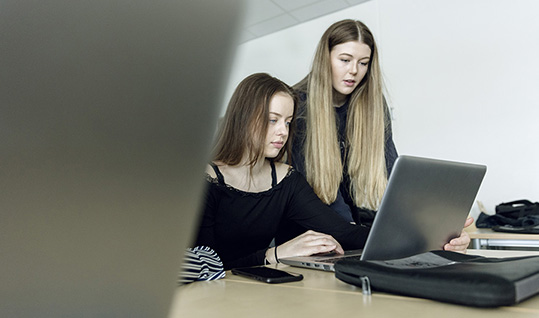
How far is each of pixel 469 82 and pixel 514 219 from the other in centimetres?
113

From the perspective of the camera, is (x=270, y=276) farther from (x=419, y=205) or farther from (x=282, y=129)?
(x=282, y=129)

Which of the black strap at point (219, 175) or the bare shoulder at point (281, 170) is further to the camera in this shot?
the bare shoulder at point (281, 170)

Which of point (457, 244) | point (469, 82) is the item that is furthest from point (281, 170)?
point (469, 82)

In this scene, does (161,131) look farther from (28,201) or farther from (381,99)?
(381,99)

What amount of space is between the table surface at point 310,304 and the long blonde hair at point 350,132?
901 mm

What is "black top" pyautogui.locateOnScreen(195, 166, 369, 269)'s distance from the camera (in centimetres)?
125

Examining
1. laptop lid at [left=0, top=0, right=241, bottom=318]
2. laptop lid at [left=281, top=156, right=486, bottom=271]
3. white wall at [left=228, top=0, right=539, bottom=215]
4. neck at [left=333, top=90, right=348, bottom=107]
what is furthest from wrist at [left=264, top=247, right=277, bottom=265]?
white wall at [left=228, top=0, right=539, bottom=215]

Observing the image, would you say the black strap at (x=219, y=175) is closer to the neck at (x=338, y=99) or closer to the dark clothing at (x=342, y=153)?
the dark clothing at (x=342, y=153)

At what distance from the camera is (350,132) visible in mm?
1632

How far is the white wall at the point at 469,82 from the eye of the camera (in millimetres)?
2840

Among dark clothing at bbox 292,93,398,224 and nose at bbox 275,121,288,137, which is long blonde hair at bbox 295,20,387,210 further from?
nose at bbox 275,121,288,137

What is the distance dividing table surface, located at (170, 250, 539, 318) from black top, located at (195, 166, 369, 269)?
1.93 feet

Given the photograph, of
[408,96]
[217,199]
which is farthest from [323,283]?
[408,96]

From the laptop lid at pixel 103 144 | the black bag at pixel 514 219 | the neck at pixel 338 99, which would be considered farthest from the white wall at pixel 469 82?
the laptop lid at pixel 103 144
